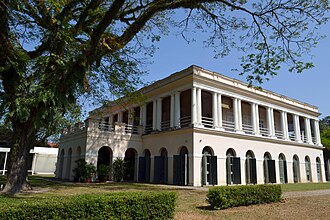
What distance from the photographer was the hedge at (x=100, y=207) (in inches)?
185

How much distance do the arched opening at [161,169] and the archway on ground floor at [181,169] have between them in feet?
4.46

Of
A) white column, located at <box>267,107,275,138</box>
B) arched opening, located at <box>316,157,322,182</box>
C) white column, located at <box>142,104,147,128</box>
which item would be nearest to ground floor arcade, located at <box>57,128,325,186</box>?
white column, located at <box>267,107,275,138</box>

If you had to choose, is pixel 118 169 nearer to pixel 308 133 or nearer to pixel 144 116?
pixel 144 116

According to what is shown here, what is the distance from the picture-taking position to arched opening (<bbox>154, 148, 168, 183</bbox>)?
2047cm

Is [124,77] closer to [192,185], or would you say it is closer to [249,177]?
[192,185]

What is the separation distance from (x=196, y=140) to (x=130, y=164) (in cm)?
733

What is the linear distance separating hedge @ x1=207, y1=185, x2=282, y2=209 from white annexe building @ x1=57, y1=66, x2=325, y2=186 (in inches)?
335

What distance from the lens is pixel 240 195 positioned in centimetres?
899

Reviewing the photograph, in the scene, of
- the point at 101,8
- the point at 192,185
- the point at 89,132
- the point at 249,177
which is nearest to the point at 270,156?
the point at 249,177

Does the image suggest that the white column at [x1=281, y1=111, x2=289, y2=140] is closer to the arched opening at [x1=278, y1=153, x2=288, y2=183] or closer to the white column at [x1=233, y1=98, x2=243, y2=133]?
the arched opening at [x1=278, y1=153, x2=288, y2=183]

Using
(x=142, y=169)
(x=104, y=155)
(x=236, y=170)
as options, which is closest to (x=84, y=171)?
(x=104, y=155)

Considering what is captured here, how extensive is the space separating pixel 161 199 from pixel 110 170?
49.3 feet

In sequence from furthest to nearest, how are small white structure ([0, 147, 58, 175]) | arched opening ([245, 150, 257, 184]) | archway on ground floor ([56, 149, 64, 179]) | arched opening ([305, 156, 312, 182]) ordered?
small white structure ([0, 147, 58, 175]) < arched opening ([305, 156, 312, 182]) < archway on ground floor ([56, 149, 64, 179]) < arched opening ([245, 150, 257, 184])

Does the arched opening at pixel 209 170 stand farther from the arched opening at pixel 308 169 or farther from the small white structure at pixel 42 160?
the small white structure at pixel 42 160
